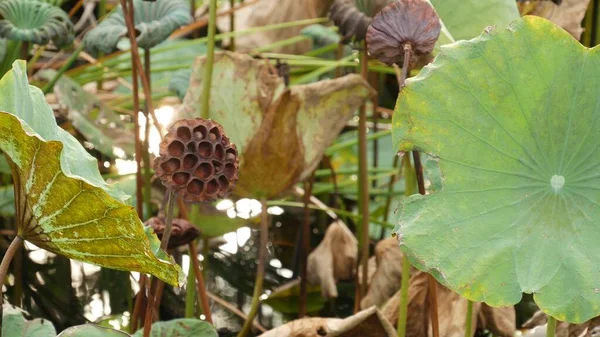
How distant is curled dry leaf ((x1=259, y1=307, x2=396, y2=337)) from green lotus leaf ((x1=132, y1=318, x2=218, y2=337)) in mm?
156

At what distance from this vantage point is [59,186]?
0.84 m

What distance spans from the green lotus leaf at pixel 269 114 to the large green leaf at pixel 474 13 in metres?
0.17

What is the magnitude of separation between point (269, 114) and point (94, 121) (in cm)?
82

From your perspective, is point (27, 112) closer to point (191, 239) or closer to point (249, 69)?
point (191, 239)

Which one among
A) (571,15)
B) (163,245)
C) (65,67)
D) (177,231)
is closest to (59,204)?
(163,245)

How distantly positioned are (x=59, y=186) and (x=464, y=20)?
72 cm

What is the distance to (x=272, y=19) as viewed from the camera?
3.04 metres

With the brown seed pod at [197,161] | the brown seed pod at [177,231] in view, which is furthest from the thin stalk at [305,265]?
the brown seed pod at [197,161]

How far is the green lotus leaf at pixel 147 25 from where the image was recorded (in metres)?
1.44

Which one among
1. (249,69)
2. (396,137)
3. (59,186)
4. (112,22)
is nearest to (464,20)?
(249,69)

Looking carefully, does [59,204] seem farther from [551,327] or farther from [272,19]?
[272,19]

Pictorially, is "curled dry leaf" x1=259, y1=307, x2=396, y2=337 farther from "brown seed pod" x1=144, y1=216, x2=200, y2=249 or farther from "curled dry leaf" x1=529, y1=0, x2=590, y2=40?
"curled dry leaf" x1=529, y1=0, x2=590, y2=40

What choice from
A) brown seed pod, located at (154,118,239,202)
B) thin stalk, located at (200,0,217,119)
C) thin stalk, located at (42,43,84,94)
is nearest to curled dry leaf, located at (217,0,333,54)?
thin stalk, located at (42,43,84,94)

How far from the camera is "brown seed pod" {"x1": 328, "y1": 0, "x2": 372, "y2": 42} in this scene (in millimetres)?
1386
